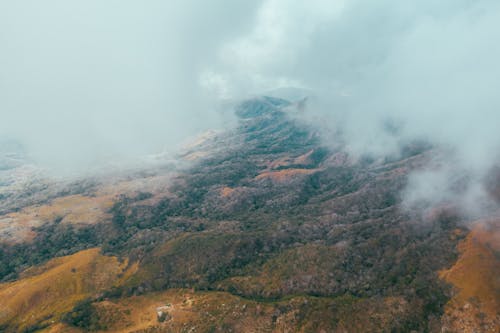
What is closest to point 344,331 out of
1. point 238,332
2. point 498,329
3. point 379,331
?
point 379,331

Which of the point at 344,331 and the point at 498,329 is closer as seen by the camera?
the point at 498,329

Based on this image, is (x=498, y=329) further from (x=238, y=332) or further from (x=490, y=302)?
(x=238, y=332)

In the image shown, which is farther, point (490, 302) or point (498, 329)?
point (490, 302)

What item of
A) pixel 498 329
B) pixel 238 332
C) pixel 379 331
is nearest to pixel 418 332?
pixel 379 331

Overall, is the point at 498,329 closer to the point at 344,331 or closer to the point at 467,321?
the point at 467,321

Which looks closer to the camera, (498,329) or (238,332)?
(498,329)

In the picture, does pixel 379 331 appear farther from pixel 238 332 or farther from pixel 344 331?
pixel 238 332

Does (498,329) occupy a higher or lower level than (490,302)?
lower

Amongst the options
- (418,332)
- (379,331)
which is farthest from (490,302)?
(379,331)
